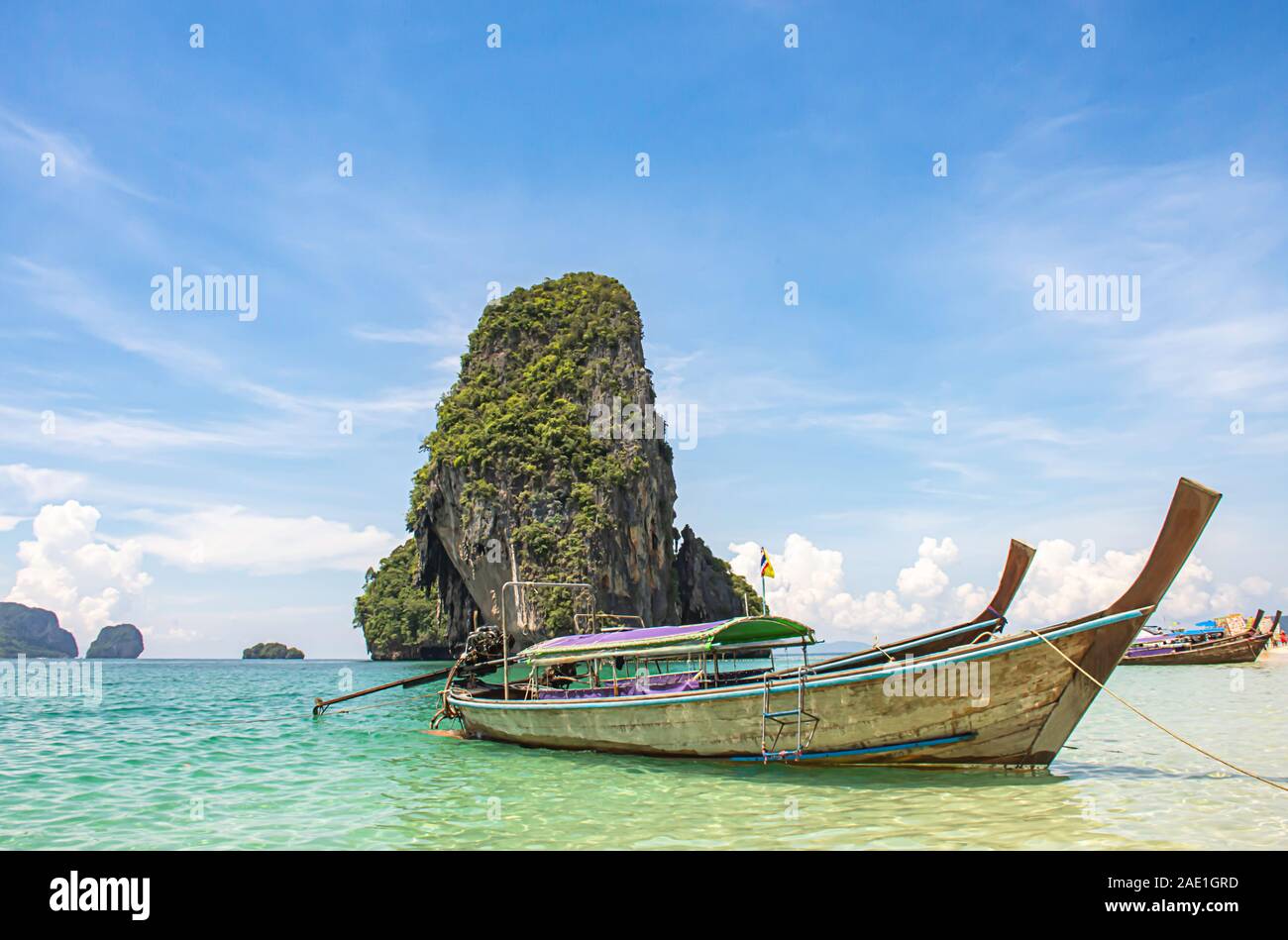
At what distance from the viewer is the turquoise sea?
297 inches

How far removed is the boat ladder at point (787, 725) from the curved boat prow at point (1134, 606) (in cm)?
261

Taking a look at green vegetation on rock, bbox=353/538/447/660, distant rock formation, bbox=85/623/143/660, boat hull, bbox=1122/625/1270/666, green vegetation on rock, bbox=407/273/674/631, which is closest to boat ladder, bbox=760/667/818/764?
boat hull, bbox=1122/625/1270/666

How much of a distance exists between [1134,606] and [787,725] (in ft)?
14.0

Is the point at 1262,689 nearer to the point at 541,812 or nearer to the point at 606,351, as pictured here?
the point at 541,812

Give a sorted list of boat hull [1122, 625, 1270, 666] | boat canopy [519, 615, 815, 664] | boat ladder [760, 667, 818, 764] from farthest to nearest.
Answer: boat hull [1122, 625, 1270, 666]
boat canopy [519, 615, 815, 664]
boat ladder [760, 667, 818, 764]

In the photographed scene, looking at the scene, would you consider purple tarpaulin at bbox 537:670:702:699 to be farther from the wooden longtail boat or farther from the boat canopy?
the boat canopy

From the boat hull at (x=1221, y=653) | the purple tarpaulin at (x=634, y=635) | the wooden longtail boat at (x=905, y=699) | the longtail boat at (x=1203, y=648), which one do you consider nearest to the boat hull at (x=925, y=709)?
the wooden longtail boat at (x=905, y=699)

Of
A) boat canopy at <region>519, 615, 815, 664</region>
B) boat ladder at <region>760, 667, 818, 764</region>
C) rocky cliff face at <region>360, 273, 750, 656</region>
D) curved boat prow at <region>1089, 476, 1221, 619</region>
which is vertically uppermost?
rocky cliff face at <region>360, 273, 750, 656</region>

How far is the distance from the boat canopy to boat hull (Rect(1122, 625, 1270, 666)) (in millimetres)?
31177

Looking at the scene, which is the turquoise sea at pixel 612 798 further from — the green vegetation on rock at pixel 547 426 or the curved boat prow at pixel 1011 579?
the green vegetation on rock at pixel 547 426

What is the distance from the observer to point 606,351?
5966 centimetres

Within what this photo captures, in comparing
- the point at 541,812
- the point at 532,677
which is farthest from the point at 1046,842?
the point at 532,677
